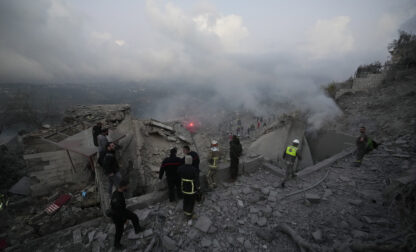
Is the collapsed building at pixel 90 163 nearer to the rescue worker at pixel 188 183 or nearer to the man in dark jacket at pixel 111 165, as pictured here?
the man in dark jacket at pixel 111 165

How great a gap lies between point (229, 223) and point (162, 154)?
5.37 metres

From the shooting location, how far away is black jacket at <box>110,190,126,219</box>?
251 cm

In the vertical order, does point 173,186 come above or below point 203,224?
above

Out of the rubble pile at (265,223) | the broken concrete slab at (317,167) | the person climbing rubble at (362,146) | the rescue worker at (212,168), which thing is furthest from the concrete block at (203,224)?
the person climbing rubble at (362,146)

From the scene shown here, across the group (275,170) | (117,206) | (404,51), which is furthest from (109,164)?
(404,51)

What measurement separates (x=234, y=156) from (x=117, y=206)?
9.63 feet

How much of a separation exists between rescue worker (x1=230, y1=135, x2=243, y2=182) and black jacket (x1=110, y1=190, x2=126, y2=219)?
281cm

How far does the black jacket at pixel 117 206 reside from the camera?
2508 millimetres

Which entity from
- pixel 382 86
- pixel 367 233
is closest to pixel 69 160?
pixel 367 233

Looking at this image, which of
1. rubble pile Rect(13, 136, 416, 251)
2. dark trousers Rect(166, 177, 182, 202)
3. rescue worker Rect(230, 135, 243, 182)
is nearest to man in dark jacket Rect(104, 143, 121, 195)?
rubble pile Rect(13, 136, 416, 251)

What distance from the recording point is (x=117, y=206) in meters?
2.53

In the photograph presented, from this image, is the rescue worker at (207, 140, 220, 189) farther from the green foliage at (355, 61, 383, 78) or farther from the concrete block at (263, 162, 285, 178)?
the green foliage at (355, 61, 383, 78)

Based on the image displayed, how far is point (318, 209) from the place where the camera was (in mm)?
3285

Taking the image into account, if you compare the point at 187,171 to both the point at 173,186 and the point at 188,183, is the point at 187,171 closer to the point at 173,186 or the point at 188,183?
the point at 188,183
